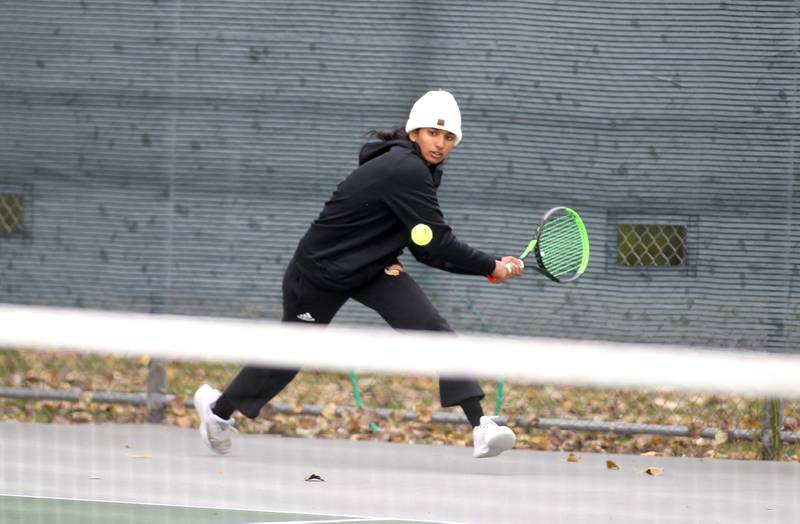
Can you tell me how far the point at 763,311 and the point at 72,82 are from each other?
12.7 feet

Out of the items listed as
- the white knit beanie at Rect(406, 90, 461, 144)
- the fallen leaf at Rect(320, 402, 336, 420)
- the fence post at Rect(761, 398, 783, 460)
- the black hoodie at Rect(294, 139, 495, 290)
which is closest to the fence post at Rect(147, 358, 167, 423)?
the fallen leaf at Rect(320, 402, 336, 420)

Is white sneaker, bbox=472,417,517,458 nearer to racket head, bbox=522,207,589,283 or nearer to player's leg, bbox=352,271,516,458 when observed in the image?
player's leg, bbox=352,271,516,458

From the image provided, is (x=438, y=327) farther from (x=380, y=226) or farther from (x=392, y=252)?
(x=380, y=226)

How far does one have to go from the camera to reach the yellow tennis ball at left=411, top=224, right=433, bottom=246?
21.8 feet

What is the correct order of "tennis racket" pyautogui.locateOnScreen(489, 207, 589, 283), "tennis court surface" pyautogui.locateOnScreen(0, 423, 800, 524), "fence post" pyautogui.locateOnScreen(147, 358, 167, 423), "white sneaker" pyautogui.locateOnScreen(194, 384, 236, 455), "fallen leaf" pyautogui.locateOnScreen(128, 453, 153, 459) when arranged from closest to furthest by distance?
"tennis court surface" pyautogui.locateOnScreen(0, 423, 800, 524)
"tennis racket" pyautogui.locateOnScreen(489, 207, 589, 283)
"white sneaker" pyautogui.locateOnScreen(194, 384, 236, 455)
"fallen leaf" pyautogui.locateOnScreen(128, 453, 153, 459)
"fence post" pyautogui.locateOnScreen(147, 358, 167, 423)

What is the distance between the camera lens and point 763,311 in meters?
7.77

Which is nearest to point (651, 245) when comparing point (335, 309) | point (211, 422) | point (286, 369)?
point (335, 309)

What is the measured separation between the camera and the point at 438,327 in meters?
6.80

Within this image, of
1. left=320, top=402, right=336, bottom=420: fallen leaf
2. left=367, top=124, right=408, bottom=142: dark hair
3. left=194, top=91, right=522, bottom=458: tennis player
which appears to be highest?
left=367, top=124, right=408, bottom=142: dark hair

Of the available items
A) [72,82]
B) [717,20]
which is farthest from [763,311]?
[72,82]

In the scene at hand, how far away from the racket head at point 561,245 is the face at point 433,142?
551 mm

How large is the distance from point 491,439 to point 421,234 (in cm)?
92

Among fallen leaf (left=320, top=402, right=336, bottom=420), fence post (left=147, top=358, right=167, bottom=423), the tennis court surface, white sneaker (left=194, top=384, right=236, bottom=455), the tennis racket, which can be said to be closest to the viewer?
the tennis court surface

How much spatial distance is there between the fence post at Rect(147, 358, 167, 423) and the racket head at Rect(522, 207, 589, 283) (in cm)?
230
